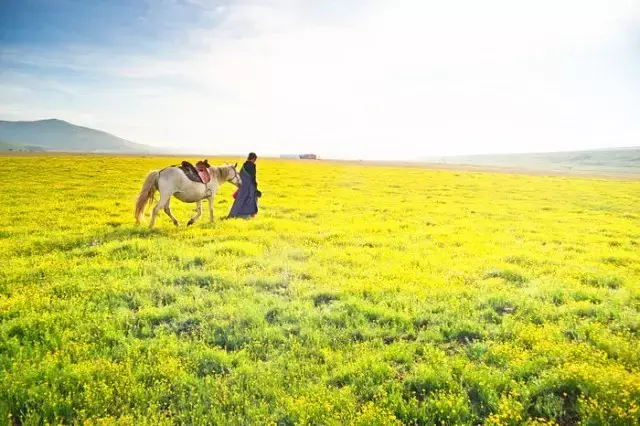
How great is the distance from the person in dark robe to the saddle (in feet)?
6.06

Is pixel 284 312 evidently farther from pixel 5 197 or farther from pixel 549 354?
pixel 5 197

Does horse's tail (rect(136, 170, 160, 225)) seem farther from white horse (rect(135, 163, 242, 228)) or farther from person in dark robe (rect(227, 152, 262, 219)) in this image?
person in dark robe (rect(227, 152, 262, 219))

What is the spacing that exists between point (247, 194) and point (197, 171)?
2852mm

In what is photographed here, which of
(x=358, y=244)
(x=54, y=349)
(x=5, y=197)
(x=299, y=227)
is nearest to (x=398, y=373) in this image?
(x=54, y=349)

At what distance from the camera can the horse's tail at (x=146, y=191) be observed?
1412 cm

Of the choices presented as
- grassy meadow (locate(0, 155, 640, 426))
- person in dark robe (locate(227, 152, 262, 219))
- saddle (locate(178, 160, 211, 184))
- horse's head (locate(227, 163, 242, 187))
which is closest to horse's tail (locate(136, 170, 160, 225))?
grassy meadow (locate(0, 155, 640, 426))

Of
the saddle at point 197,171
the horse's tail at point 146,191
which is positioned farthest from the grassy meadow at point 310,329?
the saddle at point 197,171

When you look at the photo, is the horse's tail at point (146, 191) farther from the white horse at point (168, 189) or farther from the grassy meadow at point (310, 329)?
the grassy meadow at point (310, 329)

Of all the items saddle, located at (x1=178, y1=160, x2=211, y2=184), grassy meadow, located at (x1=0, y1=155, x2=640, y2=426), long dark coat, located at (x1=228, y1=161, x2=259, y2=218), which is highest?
saddle, located at (x1=178, y1=160, x2=211, y2=184)

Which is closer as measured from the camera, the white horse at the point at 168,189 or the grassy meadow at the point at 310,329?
the grassy meadow at the point at 310,329

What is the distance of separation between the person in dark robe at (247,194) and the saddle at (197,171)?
1.85m

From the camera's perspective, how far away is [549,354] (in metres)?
5.99

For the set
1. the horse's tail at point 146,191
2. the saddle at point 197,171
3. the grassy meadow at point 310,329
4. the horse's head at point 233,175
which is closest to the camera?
the grassy meadow at point 310,329

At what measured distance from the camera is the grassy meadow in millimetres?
4844
